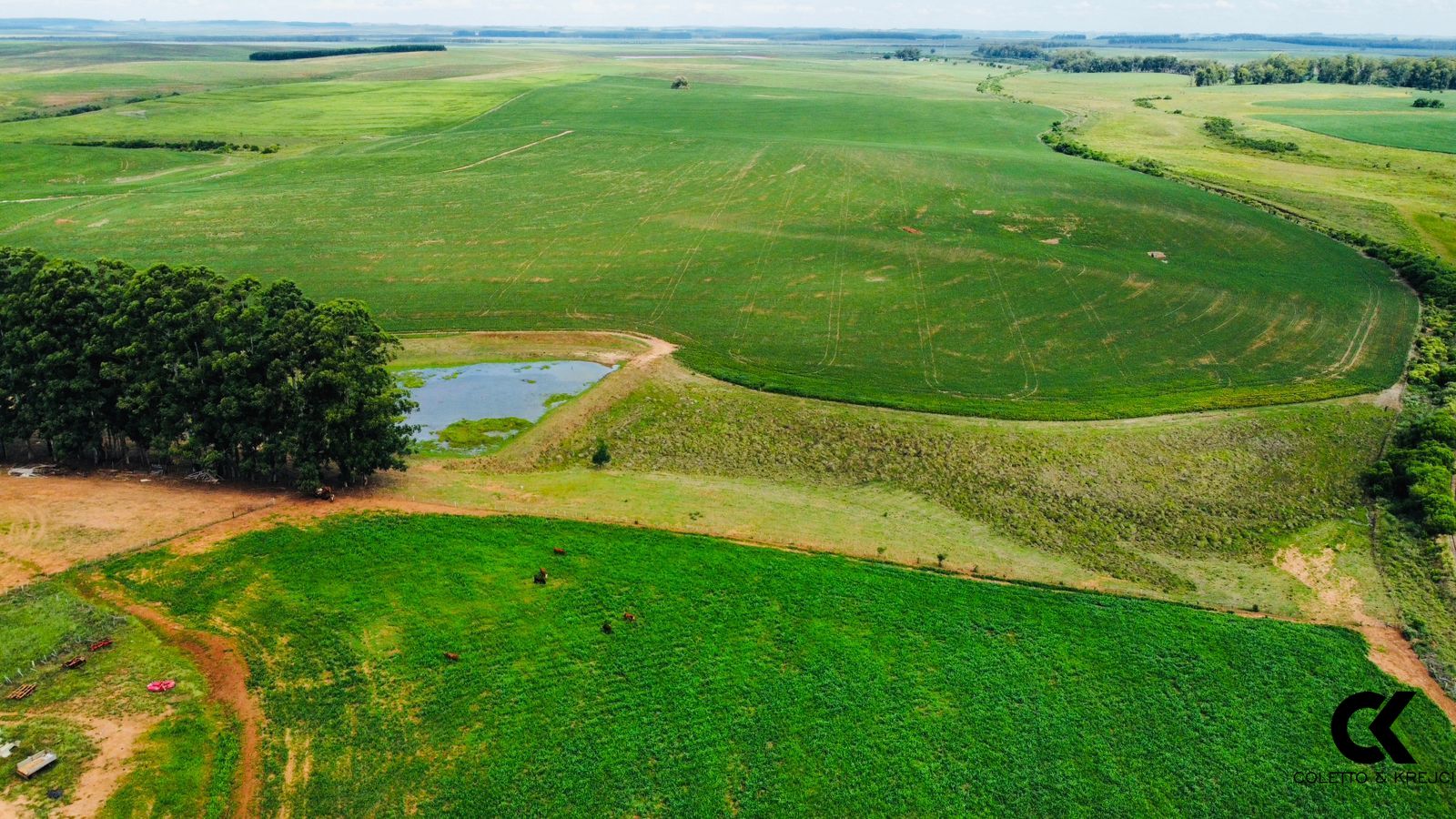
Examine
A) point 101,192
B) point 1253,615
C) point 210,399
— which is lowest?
point 1253,615

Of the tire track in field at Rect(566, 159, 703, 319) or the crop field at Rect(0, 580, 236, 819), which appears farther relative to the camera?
the tire track in field at Rect(566, 159, 703, 319)

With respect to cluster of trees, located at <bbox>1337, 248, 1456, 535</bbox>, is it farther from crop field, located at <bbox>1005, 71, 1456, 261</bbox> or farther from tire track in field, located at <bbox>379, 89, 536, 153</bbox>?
tire track in field, located at <bbox>379, 89, 536, 153</bbox>

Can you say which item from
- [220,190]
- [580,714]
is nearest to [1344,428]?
[580,714]

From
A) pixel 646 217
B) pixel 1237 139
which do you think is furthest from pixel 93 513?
pixel 1237 139

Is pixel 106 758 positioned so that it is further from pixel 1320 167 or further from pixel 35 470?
pixel 1320 167

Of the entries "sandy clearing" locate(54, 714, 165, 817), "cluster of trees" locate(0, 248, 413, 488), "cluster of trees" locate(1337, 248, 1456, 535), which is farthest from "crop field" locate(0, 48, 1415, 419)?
"sandy clearing" locate(54, 714, 165, 817)

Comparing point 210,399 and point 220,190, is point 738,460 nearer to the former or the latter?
point 210,399
